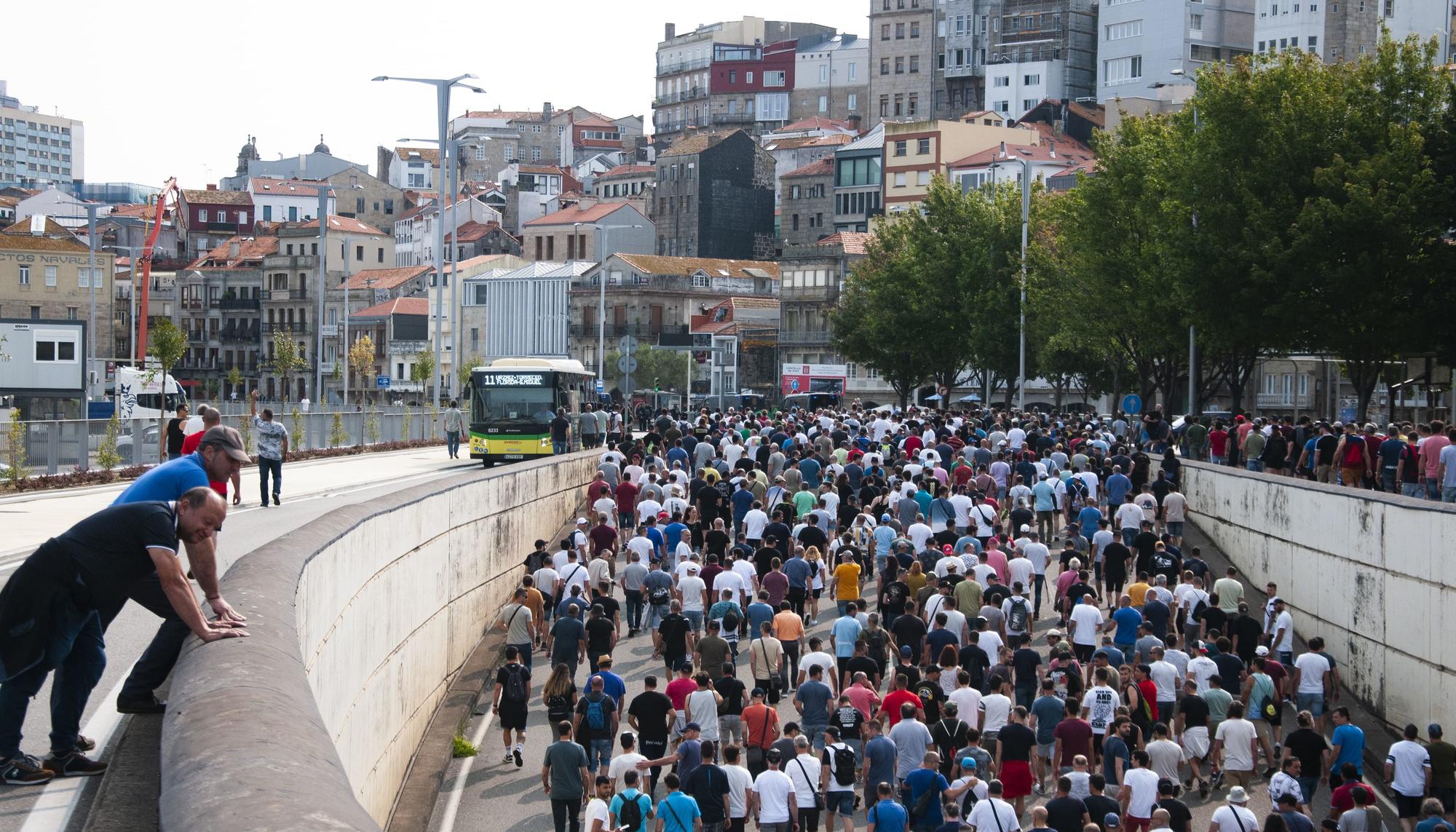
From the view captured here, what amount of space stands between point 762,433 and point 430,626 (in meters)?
15.6

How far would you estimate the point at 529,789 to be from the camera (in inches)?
714

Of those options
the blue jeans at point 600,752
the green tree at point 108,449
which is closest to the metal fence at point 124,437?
the green tree at point 108,449

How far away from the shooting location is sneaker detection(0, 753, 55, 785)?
23.1ft

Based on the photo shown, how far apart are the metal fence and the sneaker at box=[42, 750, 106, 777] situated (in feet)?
80.5

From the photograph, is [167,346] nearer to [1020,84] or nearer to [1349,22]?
[1020,84]

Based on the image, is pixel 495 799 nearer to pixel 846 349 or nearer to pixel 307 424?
pixel 307 424

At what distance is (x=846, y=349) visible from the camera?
281 feet

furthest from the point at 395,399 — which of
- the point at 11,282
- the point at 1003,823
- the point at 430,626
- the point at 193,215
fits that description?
the point at 1003,823

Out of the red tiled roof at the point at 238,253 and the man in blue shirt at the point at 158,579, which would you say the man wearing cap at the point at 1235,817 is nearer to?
the man in blue shirt at the point at 158,579

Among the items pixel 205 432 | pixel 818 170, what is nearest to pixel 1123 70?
pixel 818 170

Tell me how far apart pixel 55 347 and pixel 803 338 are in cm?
5444

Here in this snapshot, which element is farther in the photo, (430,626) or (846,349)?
(846,349)

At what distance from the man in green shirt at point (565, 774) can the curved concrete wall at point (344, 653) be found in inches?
63.5

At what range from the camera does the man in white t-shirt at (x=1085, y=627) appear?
1906 cm
